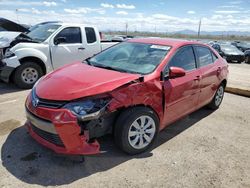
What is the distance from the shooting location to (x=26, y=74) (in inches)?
279

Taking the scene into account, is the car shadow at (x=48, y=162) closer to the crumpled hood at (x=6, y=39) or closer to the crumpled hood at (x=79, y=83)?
the crumpled hood at (x=79, y=83)

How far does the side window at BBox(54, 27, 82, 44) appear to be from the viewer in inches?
303

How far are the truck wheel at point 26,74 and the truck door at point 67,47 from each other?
55 cm

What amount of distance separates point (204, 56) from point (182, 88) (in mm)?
1298

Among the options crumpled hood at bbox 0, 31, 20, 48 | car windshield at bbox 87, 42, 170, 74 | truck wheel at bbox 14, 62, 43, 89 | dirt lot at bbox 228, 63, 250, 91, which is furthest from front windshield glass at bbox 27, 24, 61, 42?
dirt lot at bbox 228, 63, 250, 91

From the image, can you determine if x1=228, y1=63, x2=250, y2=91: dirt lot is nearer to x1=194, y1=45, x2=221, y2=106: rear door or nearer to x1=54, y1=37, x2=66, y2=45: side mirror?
x1=194, y1=45, x2=221, y2=106: rear door

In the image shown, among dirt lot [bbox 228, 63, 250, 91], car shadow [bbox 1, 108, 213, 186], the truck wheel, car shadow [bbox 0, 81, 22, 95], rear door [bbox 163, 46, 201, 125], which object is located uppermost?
rear door [bbox 163, 46, 201, 125]

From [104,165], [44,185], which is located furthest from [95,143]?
[44,185]

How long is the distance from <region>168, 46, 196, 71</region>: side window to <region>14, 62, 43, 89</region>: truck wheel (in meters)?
4.32

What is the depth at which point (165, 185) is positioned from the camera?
10.3 feet

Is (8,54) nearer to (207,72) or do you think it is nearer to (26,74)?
(26,74)

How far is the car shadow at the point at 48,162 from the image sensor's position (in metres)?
3.17

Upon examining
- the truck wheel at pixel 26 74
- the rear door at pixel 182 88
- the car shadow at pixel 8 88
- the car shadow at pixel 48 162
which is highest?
the rear door at pixel 182 88

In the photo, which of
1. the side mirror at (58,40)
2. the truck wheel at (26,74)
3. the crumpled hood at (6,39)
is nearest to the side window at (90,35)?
the side mirror at (58,40)
